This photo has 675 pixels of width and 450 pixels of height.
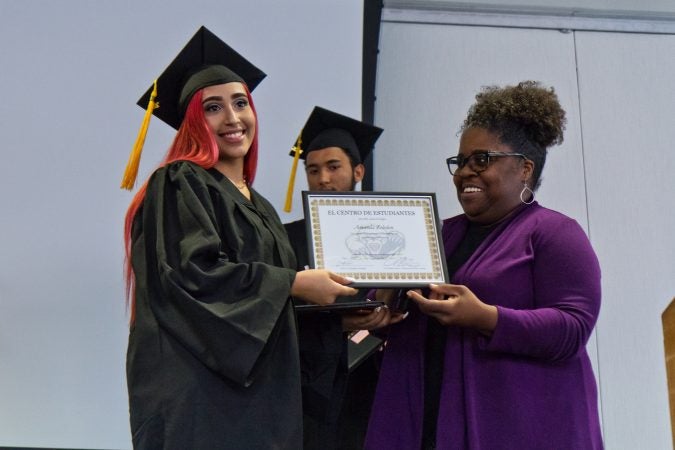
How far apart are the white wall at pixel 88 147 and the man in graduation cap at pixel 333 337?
0.22m

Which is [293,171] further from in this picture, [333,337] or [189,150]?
[333,337]

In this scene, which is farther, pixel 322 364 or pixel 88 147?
pixel 88 147

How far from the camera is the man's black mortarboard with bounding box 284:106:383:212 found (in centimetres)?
327

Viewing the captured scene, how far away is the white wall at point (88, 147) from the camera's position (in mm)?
3150

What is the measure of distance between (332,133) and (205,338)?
149 cm

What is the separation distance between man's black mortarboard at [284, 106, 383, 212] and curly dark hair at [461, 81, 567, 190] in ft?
3.25

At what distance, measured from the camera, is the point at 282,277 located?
6.70ft

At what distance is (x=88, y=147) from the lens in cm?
334

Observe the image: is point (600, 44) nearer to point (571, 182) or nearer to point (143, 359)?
point (571, 182)

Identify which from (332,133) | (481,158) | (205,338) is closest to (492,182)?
(481,158)

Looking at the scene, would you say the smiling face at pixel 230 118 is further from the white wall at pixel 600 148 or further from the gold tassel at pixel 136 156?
the white wall at pixel 600 148

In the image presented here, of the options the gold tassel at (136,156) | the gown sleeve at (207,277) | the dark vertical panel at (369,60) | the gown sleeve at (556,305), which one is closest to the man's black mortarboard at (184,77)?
the gold tassel at (136,156)

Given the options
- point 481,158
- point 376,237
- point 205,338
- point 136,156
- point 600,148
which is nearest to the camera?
point 205,338

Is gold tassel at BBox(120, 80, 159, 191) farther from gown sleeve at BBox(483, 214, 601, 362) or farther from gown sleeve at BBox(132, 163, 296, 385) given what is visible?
gown sleeve at BBox(483, 214, 601, 362)
